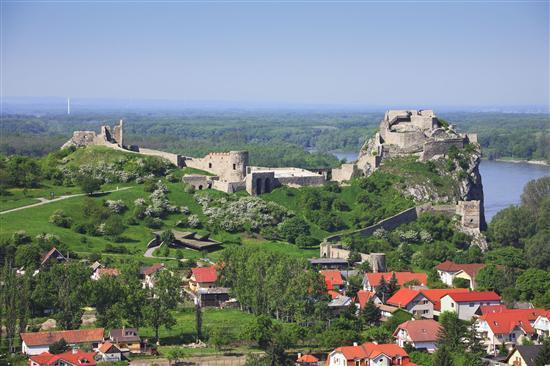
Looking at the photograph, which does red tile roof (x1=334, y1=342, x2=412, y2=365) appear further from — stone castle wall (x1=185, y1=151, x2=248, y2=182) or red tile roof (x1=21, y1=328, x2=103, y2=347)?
stone castle wall (x1=185, y1=151, x2=248, y2=182)

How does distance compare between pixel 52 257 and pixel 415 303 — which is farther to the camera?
pixel 52 257

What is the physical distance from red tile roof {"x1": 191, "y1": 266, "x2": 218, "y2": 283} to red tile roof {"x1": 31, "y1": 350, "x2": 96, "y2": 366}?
29.6 ft

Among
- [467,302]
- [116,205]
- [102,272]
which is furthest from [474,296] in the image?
[116,205]

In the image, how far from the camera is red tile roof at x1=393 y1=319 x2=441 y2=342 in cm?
3020

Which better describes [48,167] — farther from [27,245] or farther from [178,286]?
[178,286]

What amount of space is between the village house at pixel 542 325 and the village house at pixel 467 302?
2.74 m

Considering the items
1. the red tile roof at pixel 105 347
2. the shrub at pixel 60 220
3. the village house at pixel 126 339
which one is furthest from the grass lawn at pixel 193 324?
the shrub at pixel 60 220

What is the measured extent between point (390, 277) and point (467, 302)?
4285 mm

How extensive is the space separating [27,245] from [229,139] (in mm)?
105942

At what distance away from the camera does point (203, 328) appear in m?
32.5

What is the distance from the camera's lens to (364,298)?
35.4 meters

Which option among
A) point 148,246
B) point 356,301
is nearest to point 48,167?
point 148,246

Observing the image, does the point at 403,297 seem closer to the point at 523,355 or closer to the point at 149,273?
the point at 523,355

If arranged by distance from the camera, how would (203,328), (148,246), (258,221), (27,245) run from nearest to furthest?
(203,328), (27,245), (148,246), (258,221)
